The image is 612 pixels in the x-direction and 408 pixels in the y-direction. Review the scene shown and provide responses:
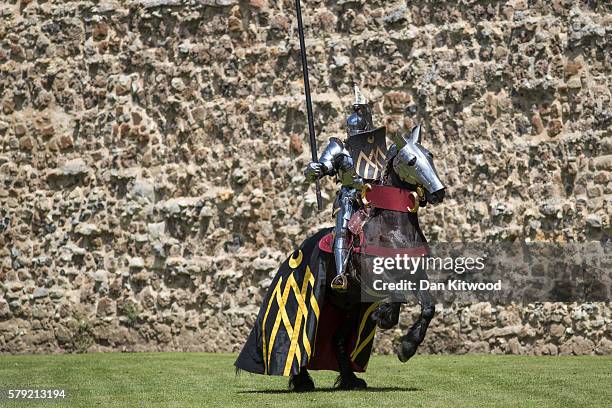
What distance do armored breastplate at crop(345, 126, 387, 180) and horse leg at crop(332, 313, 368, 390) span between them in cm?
115

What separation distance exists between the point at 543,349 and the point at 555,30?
322cm

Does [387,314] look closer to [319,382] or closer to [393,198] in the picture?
[393,198]

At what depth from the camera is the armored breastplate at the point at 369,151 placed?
11.0 metres

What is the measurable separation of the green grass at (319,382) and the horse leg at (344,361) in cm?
16

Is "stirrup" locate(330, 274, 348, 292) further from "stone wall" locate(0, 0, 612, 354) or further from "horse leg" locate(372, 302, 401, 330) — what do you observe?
"stone wall" locate(0, 0, 612, 354)

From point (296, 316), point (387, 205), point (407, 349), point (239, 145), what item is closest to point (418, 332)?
point (407, 349)

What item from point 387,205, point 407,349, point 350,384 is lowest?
point 350,384

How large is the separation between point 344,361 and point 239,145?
518 cm

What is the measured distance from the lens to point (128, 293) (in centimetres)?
1636

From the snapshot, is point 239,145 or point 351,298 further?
point 239,145

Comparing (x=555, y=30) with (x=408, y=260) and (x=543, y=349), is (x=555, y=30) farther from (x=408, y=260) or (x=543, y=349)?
(x=408, y=260)

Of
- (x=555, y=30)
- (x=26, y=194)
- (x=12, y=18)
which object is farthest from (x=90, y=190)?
(x=555, y=30)

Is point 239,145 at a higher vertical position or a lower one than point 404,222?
higher

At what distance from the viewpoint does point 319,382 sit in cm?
1243
